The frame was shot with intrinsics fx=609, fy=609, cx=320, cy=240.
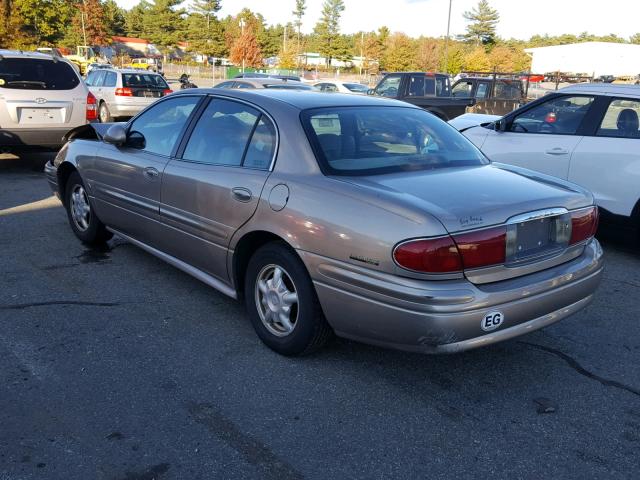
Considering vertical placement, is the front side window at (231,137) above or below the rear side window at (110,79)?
below

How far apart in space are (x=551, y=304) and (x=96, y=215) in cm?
400

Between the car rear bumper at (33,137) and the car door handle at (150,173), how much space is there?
5.54 metres

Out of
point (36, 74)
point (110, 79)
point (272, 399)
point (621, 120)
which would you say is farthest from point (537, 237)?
point (110, 79)

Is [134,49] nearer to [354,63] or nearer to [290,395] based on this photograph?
[354,63]

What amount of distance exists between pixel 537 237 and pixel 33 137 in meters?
8.26

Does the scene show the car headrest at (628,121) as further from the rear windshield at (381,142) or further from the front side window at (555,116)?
the rear windshield at (381,142)

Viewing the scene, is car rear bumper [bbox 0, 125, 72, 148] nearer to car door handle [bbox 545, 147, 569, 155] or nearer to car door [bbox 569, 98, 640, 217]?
car door handle [bbox 545, 147, 569, 155]

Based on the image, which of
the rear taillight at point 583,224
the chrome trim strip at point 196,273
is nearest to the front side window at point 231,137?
the chrome trim strip at point 196,273

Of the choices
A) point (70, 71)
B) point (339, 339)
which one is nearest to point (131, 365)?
point (339, 339)

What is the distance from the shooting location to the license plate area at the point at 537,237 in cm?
317

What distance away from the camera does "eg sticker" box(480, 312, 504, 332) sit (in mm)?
3016

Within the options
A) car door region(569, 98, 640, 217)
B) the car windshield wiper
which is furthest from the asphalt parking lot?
the car windshield wiper

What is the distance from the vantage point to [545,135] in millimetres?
6762

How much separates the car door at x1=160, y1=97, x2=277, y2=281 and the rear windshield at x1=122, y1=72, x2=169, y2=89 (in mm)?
13568
